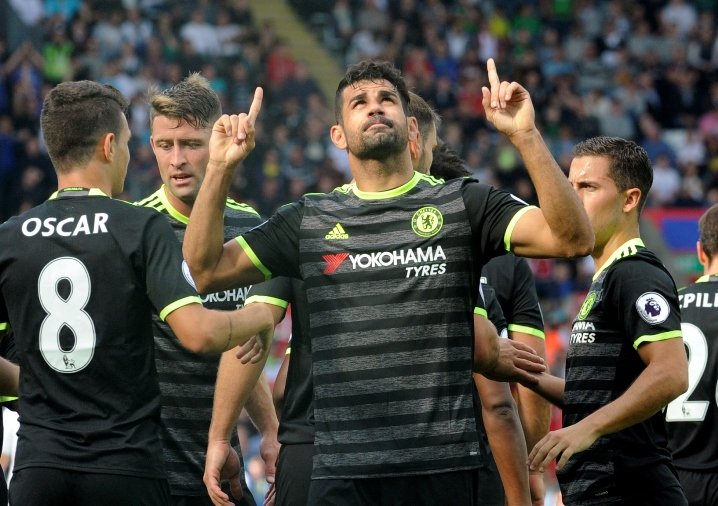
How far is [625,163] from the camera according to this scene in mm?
5727

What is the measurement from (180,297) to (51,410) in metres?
0.68

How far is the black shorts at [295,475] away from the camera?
5762mm

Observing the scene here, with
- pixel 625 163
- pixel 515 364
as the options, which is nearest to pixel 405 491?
pixel 515 364

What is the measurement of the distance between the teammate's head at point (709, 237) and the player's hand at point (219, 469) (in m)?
2.76

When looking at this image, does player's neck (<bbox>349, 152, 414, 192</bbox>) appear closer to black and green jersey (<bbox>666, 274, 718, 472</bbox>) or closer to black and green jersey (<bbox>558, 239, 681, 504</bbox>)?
black and green jersey (<bbox>558, 239, 681, 504</bbox>)

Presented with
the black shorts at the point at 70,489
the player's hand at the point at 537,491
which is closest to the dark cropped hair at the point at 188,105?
the black shorts at the point at 70,489

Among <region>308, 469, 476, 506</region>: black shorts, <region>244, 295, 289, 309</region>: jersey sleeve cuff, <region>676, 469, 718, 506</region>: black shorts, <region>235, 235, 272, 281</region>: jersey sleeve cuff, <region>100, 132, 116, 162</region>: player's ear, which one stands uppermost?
<region>100, 132, 116, 162</region>: player's ear

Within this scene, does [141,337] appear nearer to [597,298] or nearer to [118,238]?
[118,238]

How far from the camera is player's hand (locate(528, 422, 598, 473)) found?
4.95 meters

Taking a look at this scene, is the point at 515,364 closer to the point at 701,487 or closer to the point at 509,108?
the point at 509,108

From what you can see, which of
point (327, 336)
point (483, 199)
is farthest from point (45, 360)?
point (483, 199)

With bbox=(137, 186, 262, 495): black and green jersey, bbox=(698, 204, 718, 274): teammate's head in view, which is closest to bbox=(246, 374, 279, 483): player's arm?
bbox=(137, 186, 262, 495): black and green jersey

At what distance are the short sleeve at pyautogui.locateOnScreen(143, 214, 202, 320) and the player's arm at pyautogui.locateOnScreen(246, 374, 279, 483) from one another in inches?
62.3

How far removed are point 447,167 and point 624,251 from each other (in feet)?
5.51
